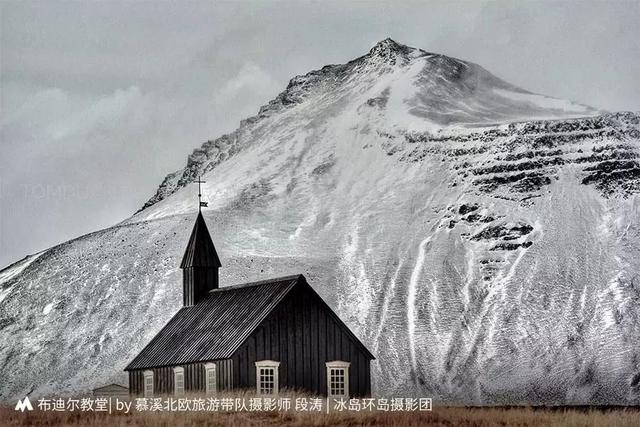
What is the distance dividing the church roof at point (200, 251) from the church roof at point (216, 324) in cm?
246

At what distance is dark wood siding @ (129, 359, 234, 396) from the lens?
164 ft

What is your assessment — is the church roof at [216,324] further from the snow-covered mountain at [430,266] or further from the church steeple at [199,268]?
the snow-covered mountain at [430,266]

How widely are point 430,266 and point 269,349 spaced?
9447cm

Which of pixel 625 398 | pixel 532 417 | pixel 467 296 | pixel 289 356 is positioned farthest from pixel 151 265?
pixel 532 417

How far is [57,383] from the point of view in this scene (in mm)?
124625

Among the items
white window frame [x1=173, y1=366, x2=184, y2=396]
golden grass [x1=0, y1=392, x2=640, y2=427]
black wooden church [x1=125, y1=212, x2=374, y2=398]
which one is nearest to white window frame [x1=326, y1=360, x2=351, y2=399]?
black wooden church [x1=125, y1=212, x2=374, y2=398]

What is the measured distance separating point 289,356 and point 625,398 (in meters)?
70.9

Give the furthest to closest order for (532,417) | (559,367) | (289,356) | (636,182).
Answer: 1. (636,182)
2. (559,367)
3. (289,356)
4. (532,417)

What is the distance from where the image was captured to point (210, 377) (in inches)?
2016

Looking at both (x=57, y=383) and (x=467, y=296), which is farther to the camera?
(x=467, y=296)

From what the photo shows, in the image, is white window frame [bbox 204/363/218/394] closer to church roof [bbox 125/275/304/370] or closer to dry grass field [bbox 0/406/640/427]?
church roof [bbox 125/275/304/370]

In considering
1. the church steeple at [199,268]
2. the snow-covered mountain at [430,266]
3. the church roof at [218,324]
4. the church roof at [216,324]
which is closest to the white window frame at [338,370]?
the church roof at [218,324]

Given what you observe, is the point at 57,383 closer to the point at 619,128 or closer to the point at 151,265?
the point at 151,265

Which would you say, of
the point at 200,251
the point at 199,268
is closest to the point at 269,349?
the point at 199,268
